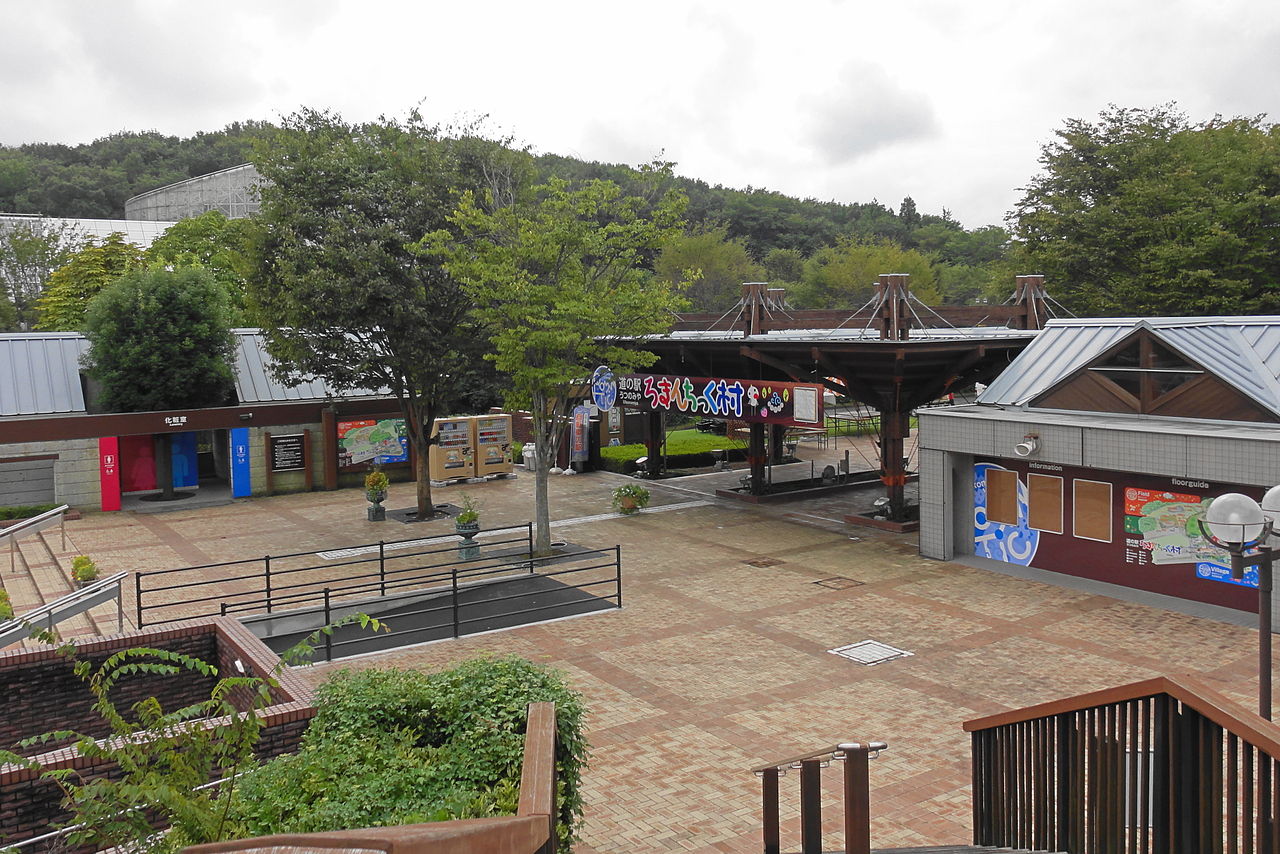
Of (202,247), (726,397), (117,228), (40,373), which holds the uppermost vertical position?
(117,228)

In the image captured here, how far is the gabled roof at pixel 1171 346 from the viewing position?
17848 millimetres

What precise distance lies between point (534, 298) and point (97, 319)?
53.1 ft

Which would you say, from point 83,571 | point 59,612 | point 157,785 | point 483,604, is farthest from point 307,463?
point 157,785

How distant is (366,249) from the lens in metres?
23.9

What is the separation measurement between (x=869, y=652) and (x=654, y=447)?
58.9ft

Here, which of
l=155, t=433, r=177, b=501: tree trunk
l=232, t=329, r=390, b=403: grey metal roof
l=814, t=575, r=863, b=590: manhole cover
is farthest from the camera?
l=232, t=329, r=390, b=403: grey metal roof

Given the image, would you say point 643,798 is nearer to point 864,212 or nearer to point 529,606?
point 529,606

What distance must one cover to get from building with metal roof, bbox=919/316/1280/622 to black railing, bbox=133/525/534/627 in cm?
908

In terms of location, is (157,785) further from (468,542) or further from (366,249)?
(366,249)

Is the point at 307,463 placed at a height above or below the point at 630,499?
above

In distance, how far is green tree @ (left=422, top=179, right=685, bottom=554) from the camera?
20484 mm

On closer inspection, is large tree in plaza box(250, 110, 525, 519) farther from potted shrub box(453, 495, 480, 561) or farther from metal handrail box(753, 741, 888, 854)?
metal handrail box(753, 741, 888, 854)

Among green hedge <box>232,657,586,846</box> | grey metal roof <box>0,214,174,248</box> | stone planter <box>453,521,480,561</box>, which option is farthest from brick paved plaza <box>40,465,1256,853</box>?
grey metal roof <box>0,214,174,248</box>

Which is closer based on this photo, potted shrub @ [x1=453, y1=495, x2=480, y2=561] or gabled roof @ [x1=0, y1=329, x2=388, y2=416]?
potted shrub @ [x1=453, y1=495, x2=480, y2=561]
